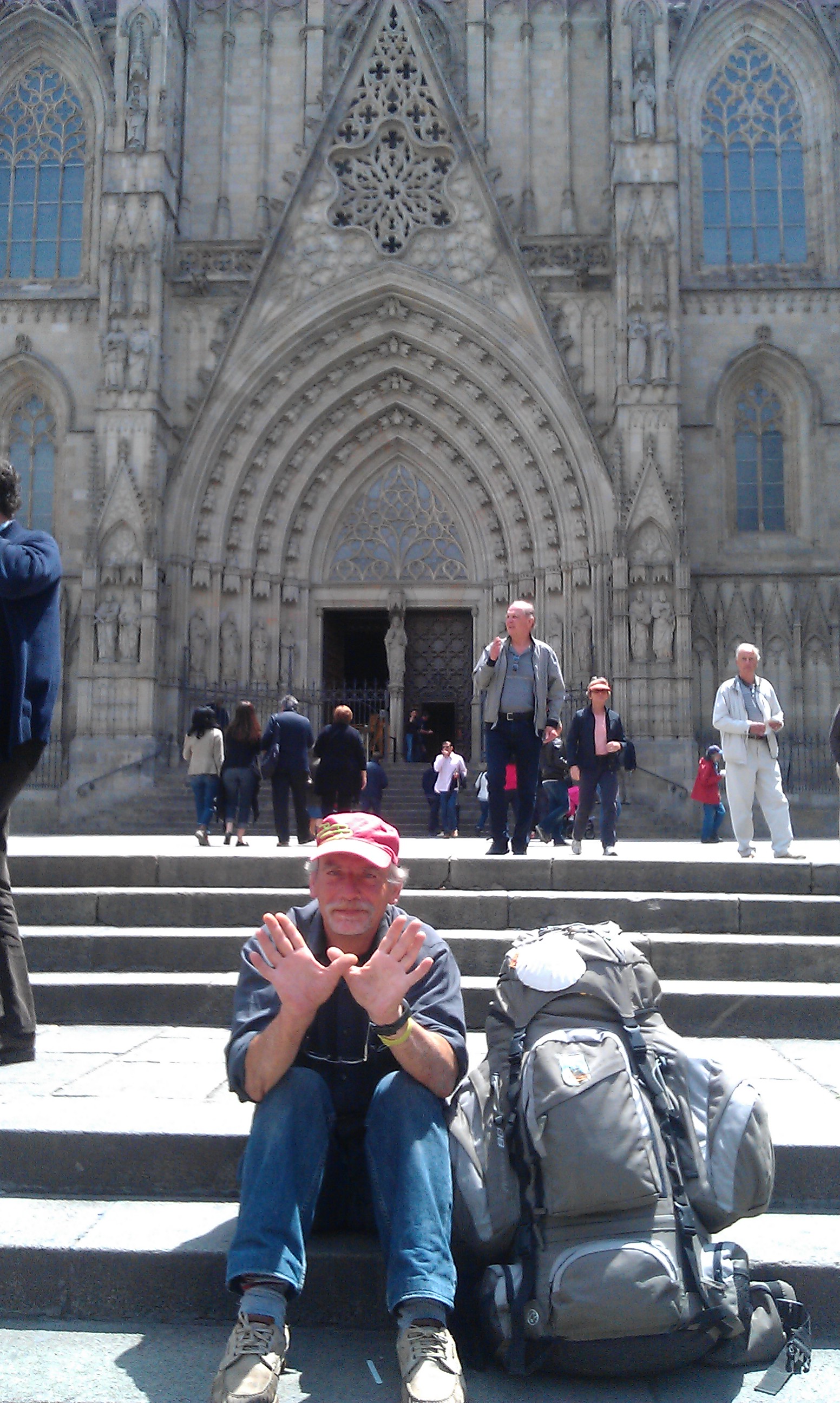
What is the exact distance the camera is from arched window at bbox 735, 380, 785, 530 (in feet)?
65.7

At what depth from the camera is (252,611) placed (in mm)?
19781

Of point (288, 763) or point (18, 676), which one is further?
point (288, 763)

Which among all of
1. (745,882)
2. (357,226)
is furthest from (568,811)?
(357,226)

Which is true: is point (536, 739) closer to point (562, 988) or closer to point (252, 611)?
point (562, 988)

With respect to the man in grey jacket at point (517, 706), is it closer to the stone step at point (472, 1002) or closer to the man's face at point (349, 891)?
the stone step at point (472, 1002)

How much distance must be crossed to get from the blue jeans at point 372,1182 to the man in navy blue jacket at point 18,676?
188 centimetres

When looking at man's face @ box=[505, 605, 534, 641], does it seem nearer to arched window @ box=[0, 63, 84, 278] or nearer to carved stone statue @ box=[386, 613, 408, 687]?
carved stone statue @ box=[386, 613, 408, 687]

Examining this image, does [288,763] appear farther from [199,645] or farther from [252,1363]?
[199,645]

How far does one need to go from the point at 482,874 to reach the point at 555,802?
248 inches

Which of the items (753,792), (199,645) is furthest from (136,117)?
(753,792)

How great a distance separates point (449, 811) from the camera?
1433cm

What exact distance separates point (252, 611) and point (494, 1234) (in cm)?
1759

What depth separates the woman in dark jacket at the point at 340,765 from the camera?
10008 mm

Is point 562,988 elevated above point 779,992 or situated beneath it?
elevated above
